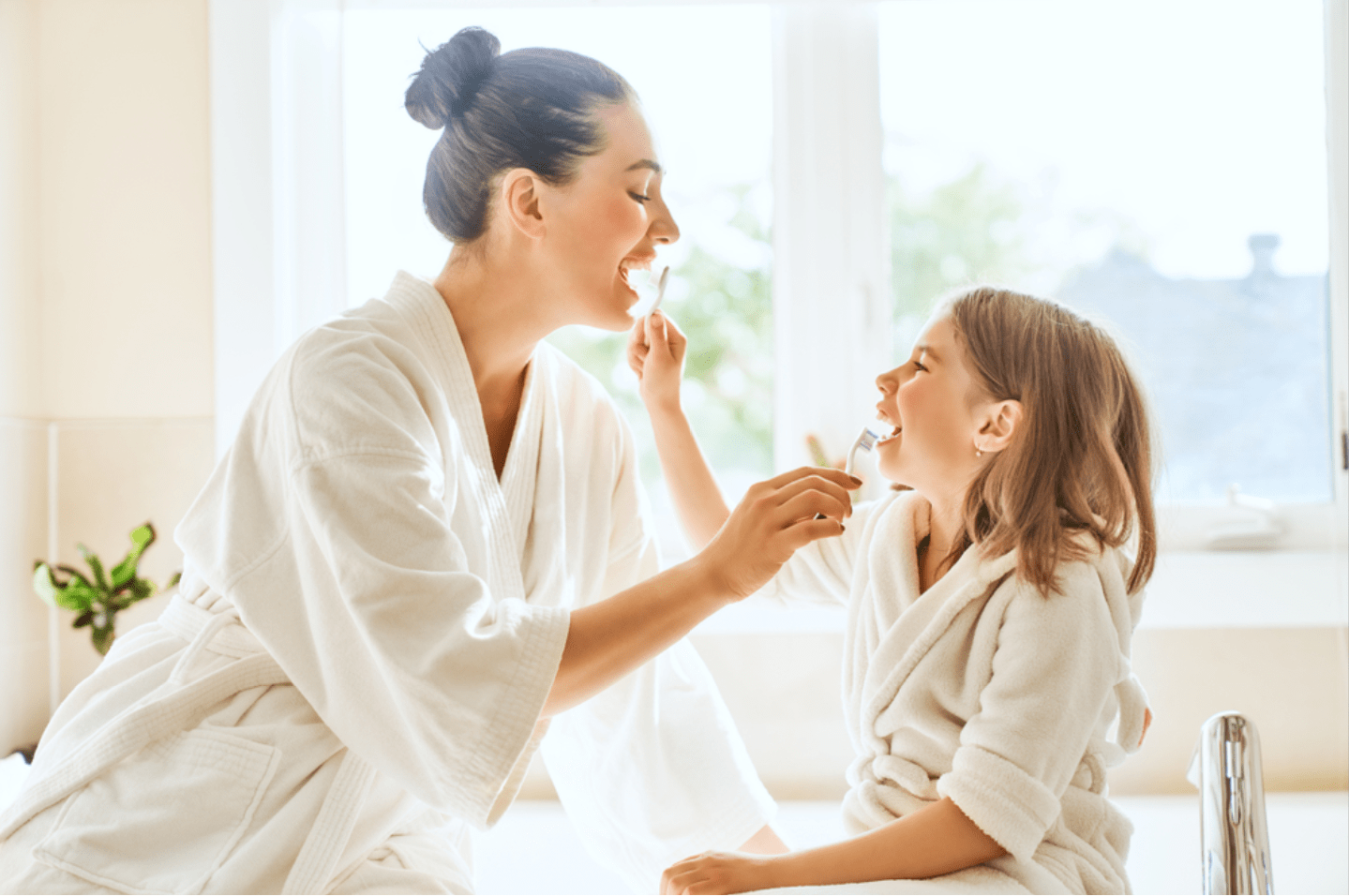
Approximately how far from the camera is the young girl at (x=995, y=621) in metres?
0.88

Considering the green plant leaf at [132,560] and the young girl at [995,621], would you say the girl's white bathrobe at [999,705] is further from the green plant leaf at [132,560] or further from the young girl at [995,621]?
the green plant leaf at [132,560]

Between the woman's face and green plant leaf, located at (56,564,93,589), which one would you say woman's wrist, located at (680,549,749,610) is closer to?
the woman's face

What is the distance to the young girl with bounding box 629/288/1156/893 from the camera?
2.88 ft

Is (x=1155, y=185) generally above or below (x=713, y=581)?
above

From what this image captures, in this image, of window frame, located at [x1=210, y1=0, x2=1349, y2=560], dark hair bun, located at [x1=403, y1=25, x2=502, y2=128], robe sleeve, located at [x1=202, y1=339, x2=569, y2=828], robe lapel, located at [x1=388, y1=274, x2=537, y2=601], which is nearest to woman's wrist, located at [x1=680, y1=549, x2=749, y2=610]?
robe sleeve, located at [x1=202, y1=339, x2=569, y2=828]

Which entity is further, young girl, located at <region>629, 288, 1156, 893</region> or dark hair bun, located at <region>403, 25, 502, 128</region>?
dark hair bun, located at <region>403, 25, 502, 128</region>

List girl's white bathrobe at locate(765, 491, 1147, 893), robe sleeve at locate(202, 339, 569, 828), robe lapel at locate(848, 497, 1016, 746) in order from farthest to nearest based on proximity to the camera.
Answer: robe lapel at locate(848, 497, 1016, 746), girl's white bathrobe at locate(765, 491, 1147, 893), robe sleeve at locate(202, 339, 569, 828)

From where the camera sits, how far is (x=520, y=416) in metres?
1.10

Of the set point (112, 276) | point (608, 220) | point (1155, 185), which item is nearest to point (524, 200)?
point (608, 220)

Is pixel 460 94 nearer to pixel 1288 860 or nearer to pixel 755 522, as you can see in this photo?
pixel 755 522

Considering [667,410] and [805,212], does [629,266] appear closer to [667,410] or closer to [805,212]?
[667,410]

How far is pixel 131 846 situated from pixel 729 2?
59.7 inches

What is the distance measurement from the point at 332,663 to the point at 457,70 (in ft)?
2.02

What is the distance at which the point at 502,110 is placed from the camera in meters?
1.04
